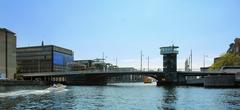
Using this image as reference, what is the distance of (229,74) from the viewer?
165375 mm

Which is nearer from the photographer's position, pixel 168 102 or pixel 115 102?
pixel 115 102

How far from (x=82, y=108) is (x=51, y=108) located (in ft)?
13.0

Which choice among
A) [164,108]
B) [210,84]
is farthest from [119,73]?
[164,108]

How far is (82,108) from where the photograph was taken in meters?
57.5

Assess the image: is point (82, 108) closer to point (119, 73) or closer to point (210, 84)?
point (210, 84)

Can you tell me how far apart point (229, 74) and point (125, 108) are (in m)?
114

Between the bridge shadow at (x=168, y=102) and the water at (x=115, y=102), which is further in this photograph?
the bridge shadow at (x=168, y=102)

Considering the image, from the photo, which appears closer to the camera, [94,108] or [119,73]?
[94,108]

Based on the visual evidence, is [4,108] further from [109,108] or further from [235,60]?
[235,60]

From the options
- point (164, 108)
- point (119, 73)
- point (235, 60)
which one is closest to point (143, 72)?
point (119, 73)

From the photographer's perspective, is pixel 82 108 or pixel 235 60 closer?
pixel 82 108

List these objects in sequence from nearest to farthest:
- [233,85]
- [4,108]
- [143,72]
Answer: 1. [4,108]
2. [233,85]
3. [143,72]

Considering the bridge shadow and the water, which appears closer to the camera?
the water

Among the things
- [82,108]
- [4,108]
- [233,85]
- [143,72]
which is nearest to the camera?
[4,108]
